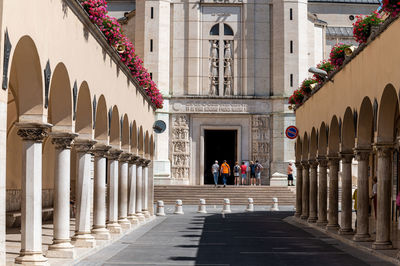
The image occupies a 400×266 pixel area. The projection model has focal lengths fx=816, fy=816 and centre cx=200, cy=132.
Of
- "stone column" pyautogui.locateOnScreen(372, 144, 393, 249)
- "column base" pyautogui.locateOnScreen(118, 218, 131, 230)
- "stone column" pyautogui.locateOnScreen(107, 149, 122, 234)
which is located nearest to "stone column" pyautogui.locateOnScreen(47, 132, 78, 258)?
"stone column" pyautogui.locateOnScreen(372, 144, 393, 249)

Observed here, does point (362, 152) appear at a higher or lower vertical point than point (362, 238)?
higher

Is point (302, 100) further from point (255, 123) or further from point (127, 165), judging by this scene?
point (255, 123)

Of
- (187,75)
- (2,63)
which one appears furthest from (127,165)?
(187,75)

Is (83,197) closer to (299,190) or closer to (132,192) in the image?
(132,192)

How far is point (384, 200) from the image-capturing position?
1822 cm

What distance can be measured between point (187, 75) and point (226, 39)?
11.6ft

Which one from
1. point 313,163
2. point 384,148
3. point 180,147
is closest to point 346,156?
point 384,148

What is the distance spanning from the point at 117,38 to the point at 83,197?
209 inches

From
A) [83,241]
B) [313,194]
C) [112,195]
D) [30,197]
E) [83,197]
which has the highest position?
[30,197]

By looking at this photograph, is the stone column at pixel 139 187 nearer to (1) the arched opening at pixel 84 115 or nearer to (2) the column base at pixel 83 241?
(1) the arched opening at pixel 84 115

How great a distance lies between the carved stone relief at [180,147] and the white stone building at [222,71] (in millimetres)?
65

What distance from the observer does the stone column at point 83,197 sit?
19.1m

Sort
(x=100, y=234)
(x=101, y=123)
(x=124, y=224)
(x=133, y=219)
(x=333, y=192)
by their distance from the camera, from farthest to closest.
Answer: (x=133, y=219) < (x=124, y=224) < (x=333, y=192) < (x=101, y=123) < (x=100, y=234)

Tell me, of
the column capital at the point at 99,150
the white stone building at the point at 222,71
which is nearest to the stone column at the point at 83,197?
the column capital at the point at 99,150
